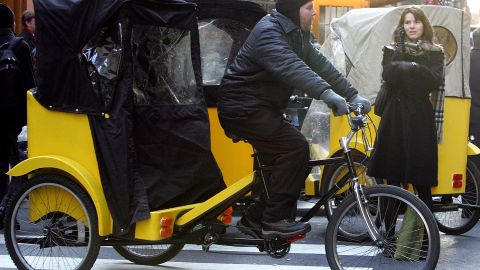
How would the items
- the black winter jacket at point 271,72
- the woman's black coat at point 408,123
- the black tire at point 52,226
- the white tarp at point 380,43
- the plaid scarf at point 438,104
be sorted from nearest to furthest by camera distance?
the black winter jacket at point 271,72 < the black tire at point 52,226 < the woman's black coat at point 408,123 < the plaid scarf at point 438,104 < the white tarp at point 380,43

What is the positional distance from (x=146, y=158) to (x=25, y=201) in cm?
94

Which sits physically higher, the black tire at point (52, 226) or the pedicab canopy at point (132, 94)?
the pedicab canopy at point (132, 94)

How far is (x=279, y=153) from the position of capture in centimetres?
524

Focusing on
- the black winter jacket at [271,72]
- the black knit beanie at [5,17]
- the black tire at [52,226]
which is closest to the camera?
the black winter jacket at [271,72]

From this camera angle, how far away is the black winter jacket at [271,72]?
5.04 meters

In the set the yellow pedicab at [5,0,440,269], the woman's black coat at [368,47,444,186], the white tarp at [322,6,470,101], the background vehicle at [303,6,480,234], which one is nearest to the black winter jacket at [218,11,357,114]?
the yellow pedicab at [5,0,440,269]

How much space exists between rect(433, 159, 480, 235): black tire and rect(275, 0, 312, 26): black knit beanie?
2857mm

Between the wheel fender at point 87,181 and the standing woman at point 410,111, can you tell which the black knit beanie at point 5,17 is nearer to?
the wheel fender at point 87,181

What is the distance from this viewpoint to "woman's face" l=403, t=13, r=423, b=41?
20.7 feet

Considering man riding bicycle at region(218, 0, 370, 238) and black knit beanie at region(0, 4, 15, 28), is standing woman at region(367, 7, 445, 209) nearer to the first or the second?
man riding bicycle at region(218, 0, 370, 238)

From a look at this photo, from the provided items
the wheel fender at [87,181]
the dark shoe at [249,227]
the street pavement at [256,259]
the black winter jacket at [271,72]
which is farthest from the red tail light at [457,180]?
the wheel fender at [87,181]

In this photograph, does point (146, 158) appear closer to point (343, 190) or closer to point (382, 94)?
point (343, 190)

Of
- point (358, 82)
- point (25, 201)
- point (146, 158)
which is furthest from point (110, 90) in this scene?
point (358, 82)

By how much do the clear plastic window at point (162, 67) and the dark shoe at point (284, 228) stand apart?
100 centimetres
